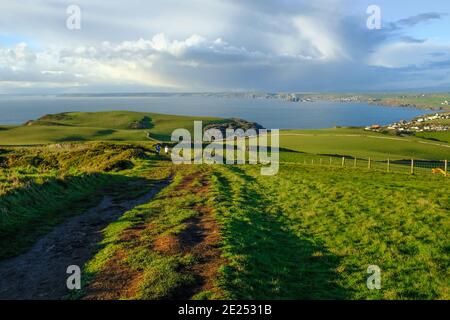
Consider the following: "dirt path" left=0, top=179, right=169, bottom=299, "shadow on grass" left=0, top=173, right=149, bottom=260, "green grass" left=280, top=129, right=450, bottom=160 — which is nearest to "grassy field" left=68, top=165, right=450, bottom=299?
"dirt path" left=0, top=179, right=169, bottom=299

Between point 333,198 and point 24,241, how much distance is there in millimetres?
19624

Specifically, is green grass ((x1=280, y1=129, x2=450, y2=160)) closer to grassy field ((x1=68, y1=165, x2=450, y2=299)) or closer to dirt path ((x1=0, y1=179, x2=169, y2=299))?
grassy field ((x1=68, y1=165, x2=450, y2=299))

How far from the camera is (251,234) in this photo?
61.0 feet

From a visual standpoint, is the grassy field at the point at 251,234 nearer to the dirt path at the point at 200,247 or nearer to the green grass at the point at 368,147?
the dirt path at the point at 200,247

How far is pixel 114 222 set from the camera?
2158cm

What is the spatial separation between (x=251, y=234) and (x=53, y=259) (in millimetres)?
8937

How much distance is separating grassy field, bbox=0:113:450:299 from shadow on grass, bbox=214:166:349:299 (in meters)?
0.05

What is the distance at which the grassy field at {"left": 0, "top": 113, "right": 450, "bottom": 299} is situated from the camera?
13.1 metres

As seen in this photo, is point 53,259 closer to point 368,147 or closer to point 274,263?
point 274,263

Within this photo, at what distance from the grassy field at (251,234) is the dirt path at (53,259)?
672 millimetres

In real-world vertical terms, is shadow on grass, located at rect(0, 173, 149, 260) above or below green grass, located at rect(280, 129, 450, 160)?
above

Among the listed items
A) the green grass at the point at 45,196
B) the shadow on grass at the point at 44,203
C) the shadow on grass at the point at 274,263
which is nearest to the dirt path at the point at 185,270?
the shadow on grass at the point at 274,263
